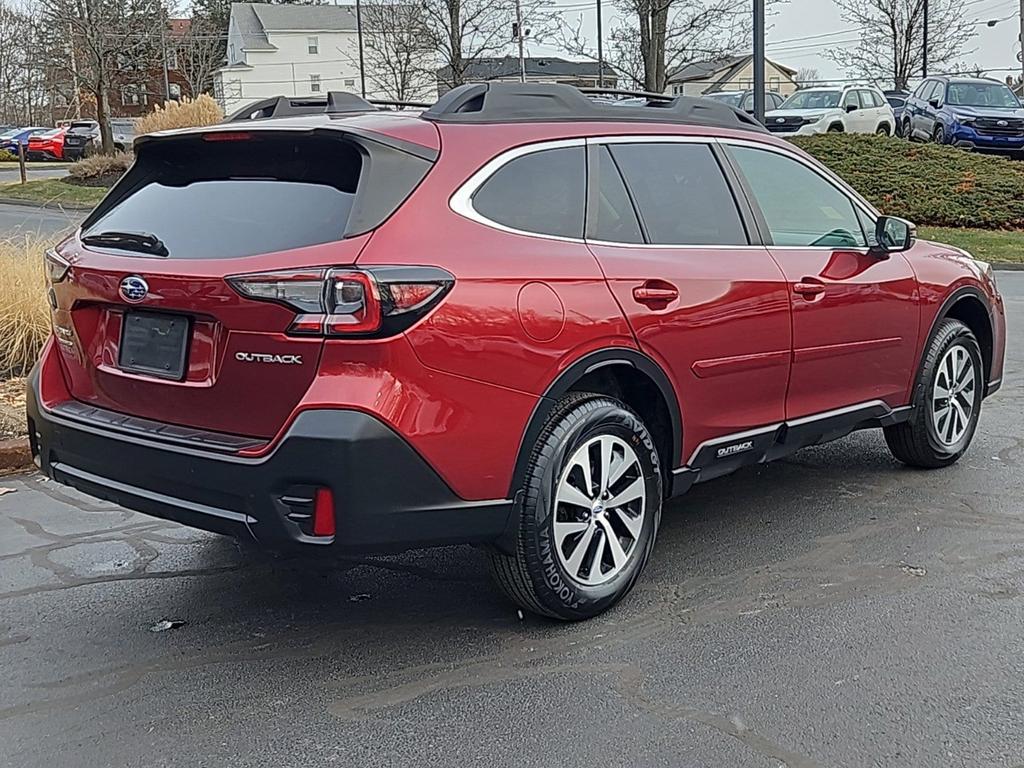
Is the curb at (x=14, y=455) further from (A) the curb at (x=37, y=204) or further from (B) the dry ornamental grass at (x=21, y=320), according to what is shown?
(A) the curb at (x=37, y=204)

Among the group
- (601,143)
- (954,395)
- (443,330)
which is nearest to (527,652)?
(443,330)

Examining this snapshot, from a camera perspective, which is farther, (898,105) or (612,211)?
(898,105)

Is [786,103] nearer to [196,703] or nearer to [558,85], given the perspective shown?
[558,85]

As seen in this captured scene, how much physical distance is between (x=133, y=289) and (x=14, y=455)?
9.47 ft

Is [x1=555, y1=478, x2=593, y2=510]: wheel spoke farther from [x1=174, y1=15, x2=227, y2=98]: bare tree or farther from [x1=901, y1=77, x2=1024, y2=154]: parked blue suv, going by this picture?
[x1=174, y1=15, x2=227, y2=98]: bare tree

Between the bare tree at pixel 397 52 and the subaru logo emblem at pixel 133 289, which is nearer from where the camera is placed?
the subaru logo emblem at pixel 133 289

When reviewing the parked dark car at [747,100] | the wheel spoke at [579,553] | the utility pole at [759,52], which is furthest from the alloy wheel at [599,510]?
the parked dark car at [747,100]

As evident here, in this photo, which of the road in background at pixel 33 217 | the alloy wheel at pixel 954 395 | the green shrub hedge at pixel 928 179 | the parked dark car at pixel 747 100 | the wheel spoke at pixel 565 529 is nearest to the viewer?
the wheel spoke at pixel 565 529

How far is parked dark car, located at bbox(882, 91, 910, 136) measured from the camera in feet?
94.7

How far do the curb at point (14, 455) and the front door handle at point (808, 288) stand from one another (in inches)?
160

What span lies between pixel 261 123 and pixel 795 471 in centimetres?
344

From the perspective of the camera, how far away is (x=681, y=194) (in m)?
4.44

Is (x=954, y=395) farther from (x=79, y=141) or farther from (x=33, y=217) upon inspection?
(x=79, y=141)

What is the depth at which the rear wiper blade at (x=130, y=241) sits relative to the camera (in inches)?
144
